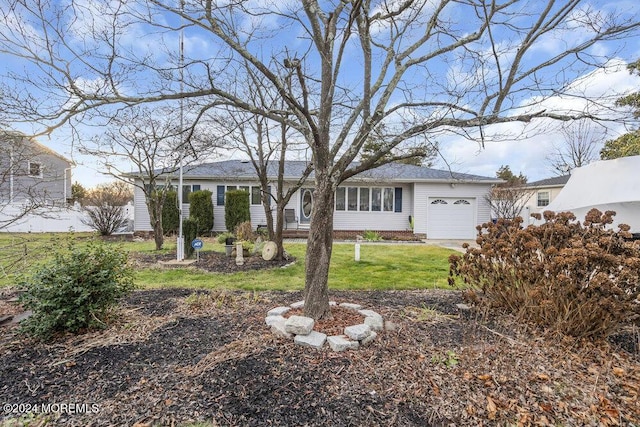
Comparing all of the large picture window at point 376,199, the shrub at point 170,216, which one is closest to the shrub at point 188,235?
the shrub at point 170,216

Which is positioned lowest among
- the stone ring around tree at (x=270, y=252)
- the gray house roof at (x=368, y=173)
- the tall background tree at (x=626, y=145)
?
the stone ring around tree at (x=270, y=252)

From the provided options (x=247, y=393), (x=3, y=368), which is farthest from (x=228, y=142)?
(x=247, y=393)

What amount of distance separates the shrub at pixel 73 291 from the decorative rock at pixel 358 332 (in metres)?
2.46

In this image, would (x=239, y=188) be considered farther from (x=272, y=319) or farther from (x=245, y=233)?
(x=272, y=319)

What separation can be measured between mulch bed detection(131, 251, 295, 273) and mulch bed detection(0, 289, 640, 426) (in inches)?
153

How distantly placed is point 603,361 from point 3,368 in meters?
5.05

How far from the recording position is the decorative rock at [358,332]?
9.62 feet

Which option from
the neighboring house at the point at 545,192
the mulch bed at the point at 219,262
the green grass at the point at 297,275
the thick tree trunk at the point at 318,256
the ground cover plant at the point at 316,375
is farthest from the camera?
the neighboring house at the point at 545,192

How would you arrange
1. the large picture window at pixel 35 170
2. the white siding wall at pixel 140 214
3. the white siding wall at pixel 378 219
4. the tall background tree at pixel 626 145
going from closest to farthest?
the large picture window at pixel 35 170 → the tall background tree at pixel 626 145 → the white siding wall at pixel 140 214 → the white siding wall at pixel 378 219

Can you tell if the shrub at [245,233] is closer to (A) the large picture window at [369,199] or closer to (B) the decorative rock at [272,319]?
(A) the large picture window at [369,199]

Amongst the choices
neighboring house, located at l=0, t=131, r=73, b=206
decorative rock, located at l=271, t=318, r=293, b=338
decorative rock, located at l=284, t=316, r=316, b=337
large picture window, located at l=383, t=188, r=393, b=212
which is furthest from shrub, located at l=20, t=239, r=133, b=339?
large picture window, located at l=383, t=188, r=393, b=212

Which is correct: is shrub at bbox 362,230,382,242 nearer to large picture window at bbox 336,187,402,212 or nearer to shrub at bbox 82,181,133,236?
large picture window at bbox 336,187,402,212

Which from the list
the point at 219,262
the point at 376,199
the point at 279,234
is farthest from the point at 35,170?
the point at 376,199

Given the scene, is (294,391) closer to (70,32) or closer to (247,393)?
(247,393)
